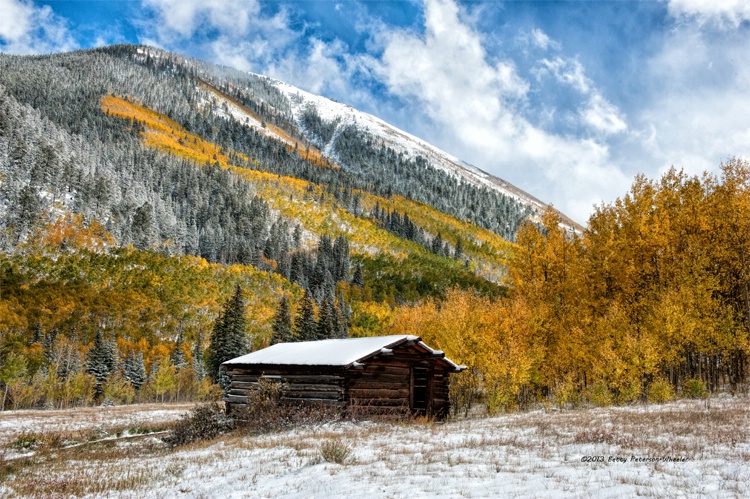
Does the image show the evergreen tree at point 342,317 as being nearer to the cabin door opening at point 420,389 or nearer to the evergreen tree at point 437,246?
the cabin door opening at point 420,389

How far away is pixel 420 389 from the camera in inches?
1005

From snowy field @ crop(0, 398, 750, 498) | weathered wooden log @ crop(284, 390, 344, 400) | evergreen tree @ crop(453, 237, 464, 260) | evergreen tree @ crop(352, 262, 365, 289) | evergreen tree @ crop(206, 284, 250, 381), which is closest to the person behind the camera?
snowy field @ crop(0, 398, 750, 498)

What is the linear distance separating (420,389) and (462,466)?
1600 cm

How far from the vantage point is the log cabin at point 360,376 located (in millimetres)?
21859

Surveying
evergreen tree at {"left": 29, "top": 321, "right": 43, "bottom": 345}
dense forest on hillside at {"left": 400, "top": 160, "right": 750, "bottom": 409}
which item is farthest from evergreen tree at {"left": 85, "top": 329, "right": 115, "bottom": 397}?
dense forest on hillside at {"left": 400, "top": 160, "right": 750, "bottom": 409}

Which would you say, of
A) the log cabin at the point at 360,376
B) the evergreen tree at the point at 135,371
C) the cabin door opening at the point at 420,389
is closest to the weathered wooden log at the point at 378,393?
the log cabin at the point at 360,376

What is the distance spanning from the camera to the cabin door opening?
949 inches

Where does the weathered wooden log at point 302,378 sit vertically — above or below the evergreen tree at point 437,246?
below

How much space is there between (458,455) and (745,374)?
26940mm

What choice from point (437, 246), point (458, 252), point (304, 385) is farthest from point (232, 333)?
point (458, 252)

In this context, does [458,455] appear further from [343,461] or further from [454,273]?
[454,273]

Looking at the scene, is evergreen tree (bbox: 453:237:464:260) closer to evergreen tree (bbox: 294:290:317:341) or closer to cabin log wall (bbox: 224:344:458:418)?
evergreen tree (bbox: 294:290:317:341)

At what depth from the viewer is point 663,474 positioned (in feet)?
26.3

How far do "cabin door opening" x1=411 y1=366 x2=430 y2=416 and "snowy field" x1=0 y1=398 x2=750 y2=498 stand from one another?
25.7 ft
